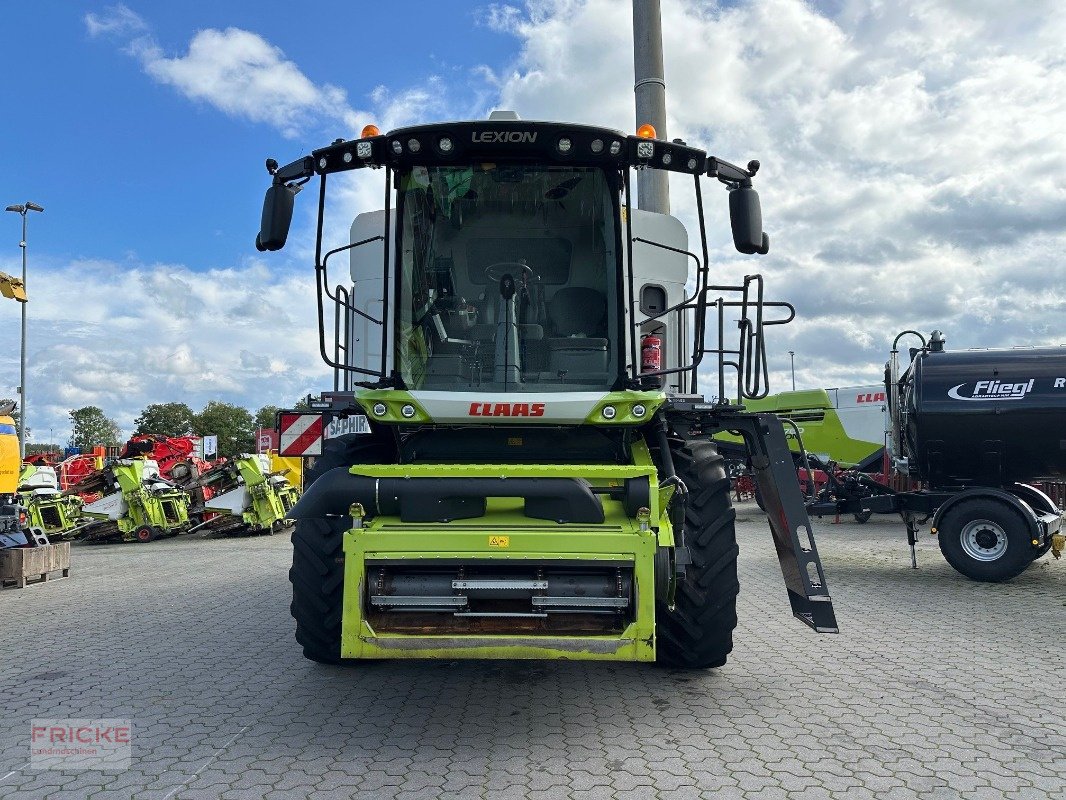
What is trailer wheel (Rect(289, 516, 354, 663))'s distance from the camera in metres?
4.63

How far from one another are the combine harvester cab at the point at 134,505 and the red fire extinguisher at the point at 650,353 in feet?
41.3

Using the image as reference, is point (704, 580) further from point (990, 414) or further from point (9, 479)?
point (9, 479)

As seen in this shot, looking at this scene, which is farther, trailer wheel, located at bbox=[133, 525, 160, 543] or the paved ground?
trailer wheel, located at bbox=[133, 525, 160, 543]

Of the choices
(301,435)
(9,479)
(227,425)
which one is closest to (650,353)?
(301,435)

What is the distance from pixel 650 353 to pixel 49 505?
1375cm

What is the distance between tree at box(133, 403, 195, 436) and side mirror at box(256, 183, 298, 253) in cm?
6038

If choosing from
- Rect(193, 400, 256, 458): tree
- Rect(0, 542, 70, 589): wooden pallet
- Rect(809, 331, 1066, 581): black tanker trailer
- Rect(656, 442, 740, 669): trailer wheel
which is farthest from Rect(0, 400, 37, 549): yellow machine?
Rect(193, 400, 256, 458): tree

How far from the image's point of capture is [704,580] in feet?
15.1

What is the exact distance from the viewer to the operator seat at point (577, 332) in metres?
4.78

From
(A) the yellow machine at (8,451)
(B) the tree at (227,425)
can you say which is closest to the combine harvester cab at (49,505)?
(A) the yellow machine at (8,451)

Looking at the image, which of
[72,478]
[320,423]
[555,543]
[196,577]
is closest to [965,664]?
[555,543]

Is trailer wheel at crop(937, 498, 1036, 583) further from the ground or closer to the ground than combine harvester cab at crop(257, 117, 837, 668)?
closer to the ground

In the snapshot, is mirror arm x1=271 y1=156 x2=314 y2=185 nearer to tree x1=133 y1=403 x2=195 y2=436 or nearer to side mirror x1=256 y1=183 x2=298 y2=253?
side mirror x1=256 y1=183 x2=298 y2=253

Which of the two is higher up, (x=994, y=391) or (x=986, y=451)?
(x=994, y=391)
